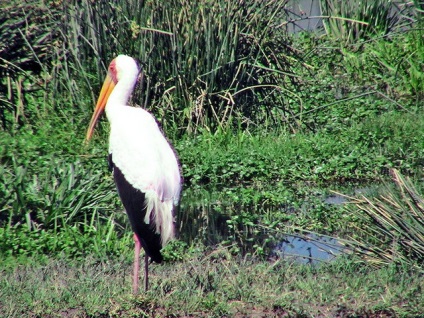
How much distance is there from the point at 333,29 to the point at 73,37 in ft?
15.1

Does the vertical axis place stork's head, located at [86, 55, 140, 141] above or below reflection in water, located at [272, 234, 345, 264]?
above

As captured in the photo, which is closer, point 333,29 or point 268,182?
point 268,182

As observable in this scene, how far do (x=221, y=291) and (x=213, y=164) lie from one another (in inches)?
119

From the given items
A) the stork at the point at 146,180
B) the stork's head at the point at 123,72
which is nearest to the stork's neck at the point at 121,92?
the stork's head at the point at 123,72

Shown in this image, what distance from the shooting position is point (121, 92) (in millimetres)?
5156

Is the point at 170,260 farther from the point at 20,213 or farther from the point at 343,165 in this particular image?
the point at 343,165

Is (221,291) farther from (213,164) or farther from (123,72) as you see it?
(213,164)

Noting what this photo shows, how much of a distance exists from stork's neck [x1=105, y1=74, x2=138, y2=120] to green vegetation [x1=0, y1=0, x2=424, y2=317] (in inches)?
40.2

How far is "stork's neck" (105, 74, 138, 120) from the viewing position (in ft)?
16.8

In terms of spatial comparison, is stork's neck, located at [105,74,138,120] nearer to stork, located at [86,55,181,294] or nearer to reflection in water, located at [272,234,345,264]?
stork, located at [86,55,181,294]

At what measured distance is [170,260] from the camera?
554cm

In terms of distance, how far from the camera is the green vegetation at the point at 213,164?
449 centimetres

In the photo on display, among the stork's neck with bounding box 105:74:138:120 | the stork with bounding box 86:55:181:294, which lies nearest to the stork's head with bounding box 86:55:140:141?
the stork's neck with bounding box 105:74:138:120

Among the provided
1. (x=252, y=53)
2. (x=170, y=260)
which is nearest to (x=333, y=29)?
(x=252, y=53)
